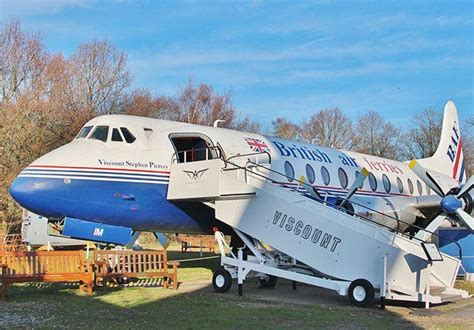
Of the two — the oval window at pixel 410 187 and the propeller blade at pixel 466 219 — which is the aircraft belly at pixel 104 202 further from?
the oval window at pixel 410 187

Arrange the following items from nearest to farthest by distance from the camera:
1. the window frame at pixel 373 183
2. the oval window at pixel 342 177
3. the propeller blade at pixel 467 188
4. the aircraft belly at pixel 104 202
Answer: the aircraft belly at pixel 104 202 → the propeller blade at pixel 467 188 → the oval window at pixel 342 177 → the window frame at pixel 373 183

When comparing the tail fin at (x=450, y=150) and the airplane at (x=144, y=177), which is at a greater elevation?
the tail fin at (x=450, y=150)

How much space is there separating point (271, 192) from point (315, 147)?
607 centimetres

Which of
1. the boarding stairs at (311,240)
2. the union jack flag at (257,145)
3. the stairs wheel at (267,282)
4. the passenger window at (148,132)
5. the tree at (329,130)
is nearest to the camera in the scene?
the boarding stairs at (311,240)

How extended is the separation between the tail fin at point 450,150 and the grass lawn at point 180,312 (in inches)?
557

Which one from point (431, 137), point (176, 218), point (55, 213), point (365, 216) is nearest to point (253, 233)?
point (176, 218)

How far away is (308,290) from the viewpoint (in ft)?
53.5

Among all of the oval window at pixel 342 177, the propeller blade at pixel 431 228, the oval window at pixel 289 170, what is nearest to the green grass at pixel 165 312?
the propeller blade at pixel 431 228

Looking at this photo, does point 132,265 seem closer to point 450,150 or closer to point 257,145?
point 257,145

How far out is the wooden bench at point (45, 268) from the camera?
13.2 metres

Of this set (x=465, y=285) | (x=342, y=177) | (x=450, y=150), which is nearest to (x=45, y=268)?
(x=342, y=177)

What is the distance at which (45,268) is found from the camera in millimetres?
14094

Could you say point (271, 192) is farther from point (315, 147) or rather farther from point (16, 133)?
point (16, 133)

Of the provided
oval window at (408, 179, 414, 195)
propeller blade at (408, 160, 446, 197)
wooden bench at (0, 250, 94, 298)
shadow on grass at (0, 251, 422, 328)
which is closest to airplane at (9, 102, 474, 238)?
propeller blade at (408, 160, 446, 197)
